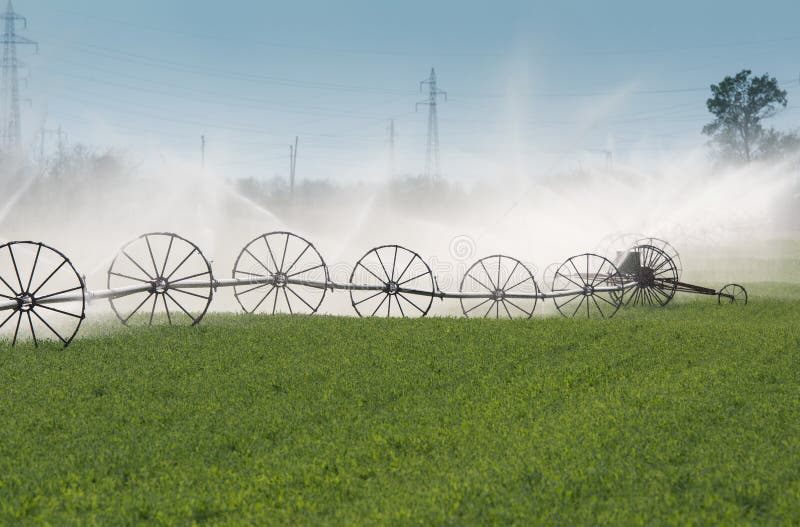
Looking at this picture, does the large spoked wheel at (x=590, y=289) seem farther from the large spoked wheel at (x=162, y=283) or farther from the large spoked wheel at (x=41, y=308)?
the large spoked wheel at (x=41, y=308)

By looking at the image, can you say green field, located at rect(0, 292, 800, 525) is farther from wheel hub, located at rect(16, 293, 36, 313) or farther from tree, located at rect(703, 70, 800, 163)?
tree, located at rect(703, 70, 800, 163)

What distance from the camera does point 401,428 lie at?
6.30 metres

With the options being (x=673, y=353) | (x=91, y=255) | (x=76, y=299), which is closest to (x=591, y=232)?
(x=91, y=255)

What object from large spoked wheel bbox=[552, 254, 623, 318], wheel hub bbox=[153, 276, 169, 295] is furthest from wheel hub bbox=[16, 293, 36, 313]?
large spoked wheel bbox=[552, 254, 623, 318]

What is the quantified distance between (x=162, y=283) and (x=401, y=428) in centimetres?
597

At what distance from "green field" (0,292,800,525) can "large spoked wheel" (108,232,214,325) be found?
1.10m

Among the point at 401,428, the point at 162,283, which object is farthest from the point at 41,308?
the point at 401,428

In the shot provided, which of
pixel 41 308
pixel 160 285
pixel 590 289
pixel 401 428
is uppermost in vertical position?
pixel 160 285

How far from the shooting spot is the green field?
15.8 feet

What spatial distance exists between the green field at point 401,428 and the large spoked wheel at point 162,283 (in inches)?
43.2

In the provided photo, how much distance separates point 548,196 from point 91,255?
1068 inches

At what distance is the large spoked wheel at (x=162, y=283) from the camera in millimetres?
10820

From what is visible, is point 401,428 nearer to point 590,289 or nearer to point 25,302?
point 25,302

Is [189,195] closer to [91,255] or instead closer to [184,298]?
[91,255]
